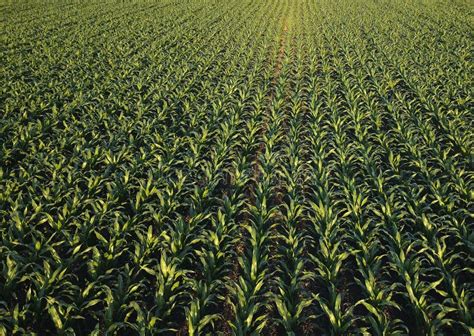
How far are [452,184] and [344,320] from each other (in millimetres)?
4022

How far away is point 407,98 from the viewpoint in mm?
11562

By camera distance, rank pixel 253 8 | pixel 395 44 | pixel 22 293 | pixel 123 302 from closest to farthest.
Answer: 1. pixel 123 302
2. pixel 22 293
3. pixel 395 44
4. pixel 253 8

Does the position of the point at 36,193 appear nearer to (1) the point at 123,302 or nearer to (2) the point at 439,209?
(1) the point at 123,302

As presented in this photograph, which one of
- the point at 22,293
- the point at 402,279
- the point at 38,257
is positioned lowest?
the point at 402,279

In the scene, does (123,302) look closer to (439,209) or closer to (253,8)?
(439,209)

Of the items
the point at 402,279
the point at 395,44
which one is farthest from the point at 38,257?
Result: the point at 395,44

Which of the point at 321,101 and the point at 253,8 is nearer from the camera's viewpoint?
the point at 321,101

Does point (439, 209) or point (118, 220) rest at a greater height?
point (118, 220)

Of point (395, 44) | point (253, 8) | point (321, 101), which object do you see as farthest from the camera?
point (253, 8)

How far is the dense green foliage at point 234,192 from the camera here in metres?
4.45

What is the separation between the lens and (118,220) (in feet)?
18.9

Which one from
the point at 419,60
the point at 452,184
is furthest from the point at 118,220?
the point at 419,60

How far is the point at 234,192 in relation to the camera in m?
6.52

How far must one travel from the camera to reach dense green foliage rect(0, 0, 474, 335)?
14.6 feet
